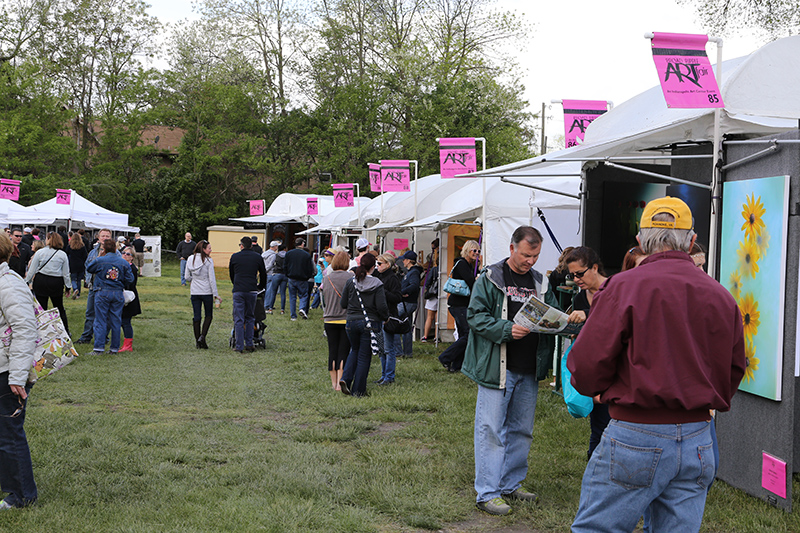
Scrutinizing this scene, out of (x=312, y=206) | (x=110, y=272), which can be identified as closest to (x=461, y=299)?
(x=110, y=272)

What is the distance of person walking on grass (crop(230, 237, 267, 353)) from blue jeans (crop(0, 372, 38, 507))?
7.36 m

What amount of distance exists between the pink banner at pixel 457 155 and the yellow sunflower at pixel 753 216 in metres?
7.43

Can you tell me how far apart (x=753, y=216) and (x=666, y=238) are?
2957 mm

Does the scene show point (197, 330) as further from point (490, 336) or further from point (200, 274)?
point (490, 336)

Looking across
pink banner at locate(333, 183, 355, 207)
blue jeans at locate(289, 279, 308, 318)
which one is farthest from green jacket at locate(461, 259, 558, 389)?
pink banner at locate(333, 183, 355, 207)

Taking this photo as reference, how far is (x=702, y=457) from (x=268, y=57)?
4377 centimetres

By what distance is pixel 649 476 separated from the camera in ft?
8.82

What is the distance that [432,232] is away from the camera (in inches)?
637

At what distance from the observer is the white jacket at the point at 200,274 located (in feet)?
40.7

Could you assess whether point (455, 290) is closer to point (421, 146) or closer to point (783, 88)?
point (783, 88)

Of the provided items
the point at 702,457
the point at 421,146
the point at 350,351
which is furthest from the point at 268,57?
the point at 702,457

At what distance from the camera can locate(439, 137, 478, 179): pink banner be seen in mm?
12672

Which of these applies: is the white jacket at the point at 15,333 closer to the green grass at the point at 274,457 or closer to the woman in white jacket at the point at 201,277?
the green grass at the point at 274,457

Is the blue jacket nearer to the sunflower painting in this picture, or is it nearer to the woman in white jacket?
the woman in white jacket
